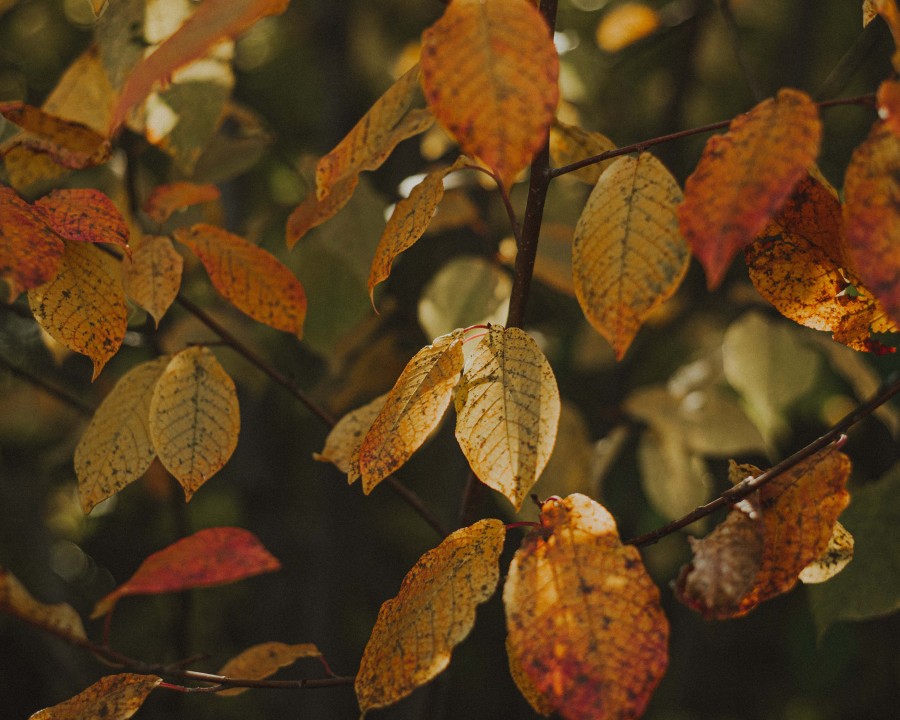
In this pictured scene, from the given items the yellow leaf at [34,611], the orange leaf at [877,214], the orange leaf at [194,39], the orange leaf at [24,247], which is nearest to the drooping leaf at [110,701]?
the yellow leaf at [34,611]

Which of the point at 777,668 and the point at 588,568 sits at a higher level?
the point at 588,568

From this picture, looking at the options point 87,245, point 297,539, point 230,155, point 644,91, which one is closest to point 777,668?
point 297,539

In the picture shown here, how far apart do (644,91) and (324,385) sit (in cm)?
104

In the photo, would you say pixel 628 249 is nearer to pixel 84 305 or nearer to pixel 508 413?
pixel 508 413

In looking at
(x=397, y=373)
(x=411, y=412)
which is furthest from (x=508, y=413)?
(x=397, y=373)

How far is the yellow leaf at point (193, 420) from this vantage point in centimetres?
58

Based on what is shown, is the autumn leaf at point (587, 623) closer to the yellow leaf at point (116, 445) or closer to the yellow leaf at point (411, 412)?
the yellow leaf at point (411, 412)

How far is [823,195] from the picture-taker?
0.49m

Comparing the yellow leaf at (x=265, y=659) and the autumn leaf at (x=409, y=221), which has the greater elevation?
the autumn leaf at (x=409, y=221)

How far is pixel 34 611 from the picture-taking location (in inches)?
24.5

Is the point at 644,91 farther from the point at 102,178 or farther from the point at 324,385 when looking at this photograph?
the point at 102,178

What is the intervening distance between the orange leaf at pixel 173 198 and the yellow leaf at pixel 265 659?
1.33 ft

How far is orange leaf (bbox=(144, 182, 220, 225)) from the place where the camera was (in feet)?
2.47

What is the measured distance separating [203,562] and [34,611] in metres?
0.13
